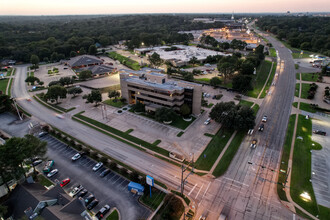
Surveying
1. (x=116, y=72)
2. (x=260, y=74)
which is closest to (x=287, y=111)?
(x=260, y=74)

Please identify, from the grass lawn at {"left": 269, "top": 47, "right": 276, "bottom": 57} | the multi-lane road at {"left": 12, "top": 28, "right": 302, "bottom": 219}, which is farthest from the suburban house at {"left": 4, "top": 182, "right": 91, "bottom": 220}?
the grass lawn at {"left": 269, "top": 47, "right": 276, "bottom": 57}

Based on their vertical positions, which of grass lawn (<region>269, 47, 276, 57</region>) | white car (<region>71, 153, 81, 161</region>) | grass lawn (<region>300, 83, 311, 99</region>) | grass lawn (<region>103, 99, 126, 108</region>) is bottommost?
white car (<region>71, 153, 81, 161</region>)

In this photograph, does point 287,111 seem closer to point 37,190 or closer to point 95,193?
point 95,193

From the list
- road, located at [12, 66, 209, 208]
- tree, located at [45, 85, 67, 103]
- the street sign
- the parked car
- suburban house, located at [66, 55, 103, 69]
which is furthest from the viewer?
suburban house, located at [66, 55, 103, 69]

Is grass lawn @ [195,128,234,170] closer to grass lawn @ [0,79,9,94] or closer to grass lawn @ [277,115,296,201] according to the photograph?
grass lawn @ [277,115,296,201]

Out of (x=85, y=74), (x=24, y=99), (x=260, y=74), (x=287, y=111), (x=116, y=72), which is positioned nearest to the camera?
(x=287, y=111)

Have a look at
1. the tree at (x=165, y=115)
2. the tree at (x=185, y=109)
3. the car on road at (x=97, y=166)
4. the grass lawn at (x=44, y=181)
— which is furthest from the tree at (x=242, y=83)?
the grass lawn at (x=44, y=181)

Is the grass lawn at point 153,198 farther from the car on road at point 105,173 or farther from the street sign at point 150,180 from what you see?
the car on road at point 105,173
